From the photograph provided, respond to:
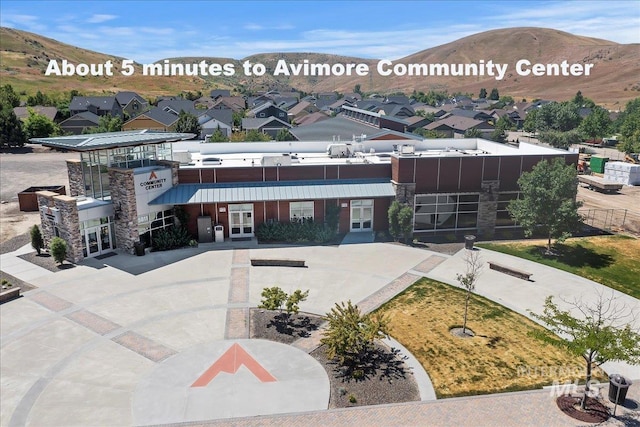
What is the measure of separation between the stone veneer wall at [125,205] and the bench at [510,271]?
893 inches

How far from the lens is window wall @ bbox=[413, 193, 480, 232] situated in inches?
1425

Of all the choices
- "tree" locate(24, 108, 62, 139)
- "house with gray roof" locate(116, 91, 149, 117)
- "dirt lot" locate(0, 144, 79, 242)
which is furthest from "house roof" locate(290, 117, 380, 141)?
"house with gray roof" locate(116, 91, 149, 117)

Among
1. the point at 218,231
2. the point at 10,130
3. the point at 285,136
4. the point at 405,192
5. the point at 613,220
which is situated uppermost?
the point at 10,130

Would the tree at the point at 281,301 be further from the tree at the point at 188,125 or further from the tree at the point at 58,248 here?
the tree at the point at 188,125

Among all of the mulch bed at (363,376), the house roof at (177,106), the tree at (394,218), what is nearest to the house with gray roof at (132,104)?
the house roof at (177,106)

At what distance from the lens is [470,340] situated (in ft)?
70.8

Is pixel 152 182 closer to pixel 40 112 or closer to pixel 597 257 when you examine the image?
pixel 597 257

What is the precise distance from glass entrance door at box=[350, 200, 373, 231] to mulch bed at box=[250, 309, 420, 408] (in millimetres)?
14732

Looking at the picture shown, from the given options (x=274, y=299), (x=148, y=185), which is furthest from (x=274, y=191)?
(x=274, y=299)

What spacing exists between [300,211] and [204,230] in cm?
695

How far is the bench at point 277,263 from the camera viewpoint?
29.9 m

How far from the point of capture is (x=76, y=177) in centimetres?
3309

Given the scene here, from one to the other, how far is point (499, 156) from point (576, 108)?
82322mm

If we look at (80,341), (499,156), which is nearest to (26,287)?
(80,341)
